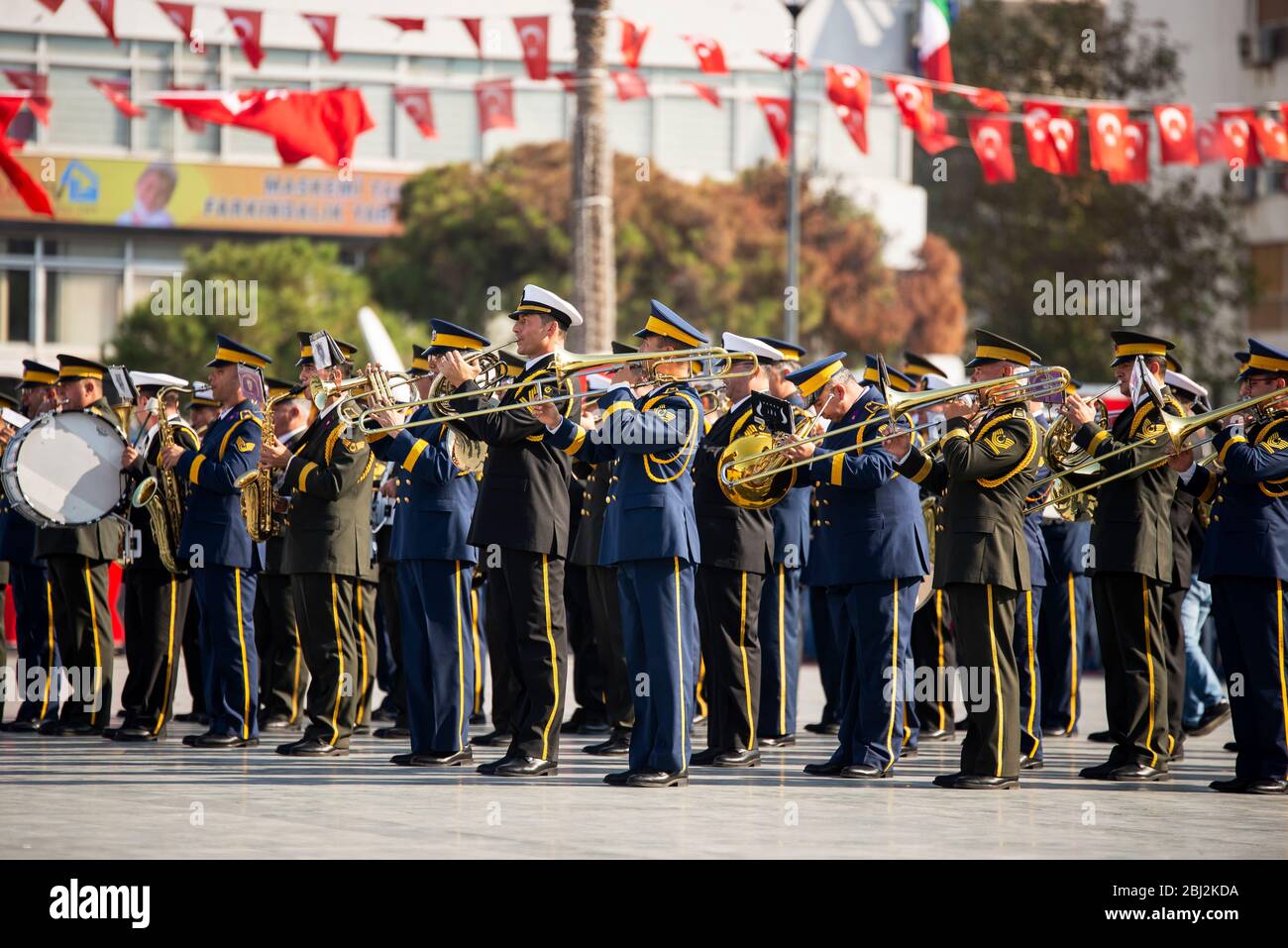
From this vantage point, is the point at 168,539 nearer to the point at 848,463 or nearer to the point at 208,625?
the point at 208,625

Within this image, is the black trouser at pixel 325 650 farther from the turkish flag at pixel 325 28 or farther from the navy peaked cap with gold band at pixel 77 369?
the turkish flag at pixel 325 28

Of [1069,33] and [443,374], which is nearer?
[443,374]

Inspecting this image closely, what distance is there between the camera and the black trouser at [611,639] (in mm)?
11352

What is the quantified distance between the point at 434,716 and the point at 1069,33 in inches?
1196

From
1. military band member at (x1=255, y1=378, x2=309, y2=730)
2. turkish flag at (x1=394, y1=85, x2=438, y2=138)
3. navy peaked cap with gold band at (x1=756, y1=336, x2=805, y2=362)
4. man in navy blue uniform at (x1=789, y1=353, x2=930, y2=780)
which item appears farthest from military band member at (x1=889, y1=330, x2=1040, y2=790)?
turkish flag at (x1=394, y1=85, x2=438, y2=138)

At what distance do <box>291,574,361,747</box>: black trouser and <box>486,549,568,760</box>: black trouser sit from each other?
128 cm

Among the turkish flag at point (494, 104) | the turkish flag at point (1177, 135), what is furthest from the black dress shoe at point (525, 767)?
the turkish flag at point (494, 104)

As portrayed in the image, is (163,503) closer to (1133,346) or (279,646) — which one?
(279,646)

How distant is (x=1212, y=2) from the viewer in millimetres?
43281

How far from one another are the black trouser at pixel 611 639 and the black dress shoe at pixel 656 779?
1949mm

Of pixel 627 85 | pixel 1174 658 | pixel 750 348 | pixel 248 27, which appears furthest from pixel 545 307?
pixel 248 27

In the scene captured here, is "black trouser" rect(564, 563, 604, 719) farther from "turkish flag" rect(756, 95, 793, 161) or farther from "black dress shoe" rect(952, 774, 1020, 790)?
"turkish flag" rect(756, 95, 793, 161)

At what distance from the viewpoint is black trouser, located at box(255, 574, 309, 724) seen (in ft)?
39.5

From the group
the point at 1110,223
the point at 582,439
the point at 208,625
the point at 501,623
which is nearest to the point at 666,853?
the point at 582,439
